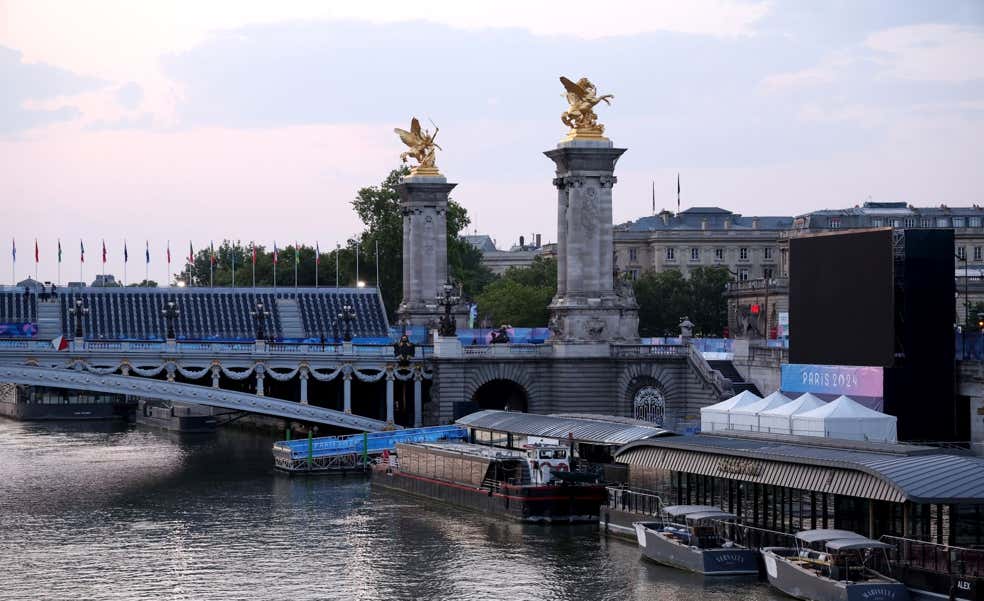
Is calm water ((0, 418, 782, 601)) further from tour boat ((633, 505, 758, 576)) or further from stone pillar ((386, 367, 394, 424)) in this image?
stone pillar ((386, 367, 394, 424))

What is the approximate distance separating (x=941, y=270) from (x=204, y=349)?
43.7 meters

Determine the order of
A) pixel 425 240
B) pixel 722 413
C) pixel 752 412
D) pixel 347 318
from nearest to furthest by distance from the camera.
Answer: pixel 752 412 → pixel 722 413 → pixel 347 318 → pixel 425 240

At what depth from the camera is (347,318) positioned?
121188mm

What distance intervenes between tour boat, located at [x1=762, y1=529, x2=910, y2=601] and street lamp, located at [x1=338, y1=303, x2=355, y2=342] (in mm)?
56742

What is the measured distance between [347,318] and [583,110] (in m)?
22.3

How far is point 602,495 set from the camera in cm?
8144

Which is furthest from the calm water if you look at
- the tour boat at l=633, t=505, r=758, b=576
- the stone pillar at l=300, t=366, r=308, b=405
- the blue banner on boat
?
the blue banner on boat

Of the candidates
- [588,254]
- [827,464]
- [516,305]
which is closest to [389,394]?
[588,254]

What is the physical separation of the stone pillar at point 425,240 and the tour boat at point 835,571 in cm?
7162

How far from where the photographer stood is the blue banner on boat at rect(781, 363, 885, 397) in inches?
3386

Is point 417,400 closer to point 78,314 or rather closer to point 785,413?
point 78,314

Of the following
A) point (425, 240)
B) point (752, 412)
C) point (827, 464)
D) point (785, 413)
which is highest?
point (425, 240)

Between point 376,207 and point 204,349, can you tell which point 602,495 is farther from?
point 376,207

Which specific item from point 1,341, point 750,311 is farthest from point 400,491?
point 750,311
